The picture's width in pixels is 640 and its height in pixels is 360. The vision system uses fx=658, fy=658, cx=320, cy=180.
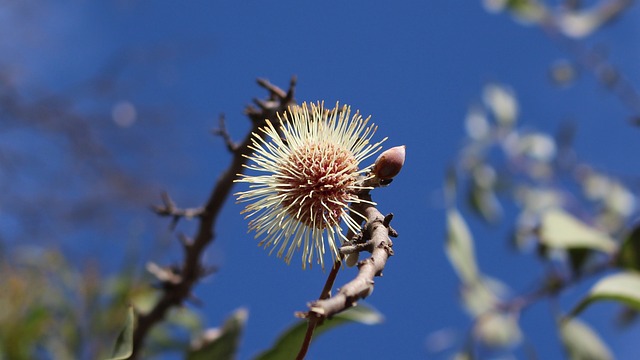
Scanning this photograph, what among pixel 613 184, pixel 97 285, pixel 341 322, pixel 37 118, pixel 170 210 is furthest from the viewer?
pixel 37 118

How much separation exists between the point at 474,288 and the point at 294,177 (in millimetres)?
1569

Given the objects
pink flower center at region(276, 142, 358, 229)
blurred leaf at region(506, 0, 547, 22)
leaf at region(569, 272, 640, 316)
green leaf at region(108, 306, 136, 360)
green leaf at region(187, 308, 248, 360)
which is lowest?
green leaf at region(108, 306, 136, 360)

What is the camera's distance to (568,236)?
1900 mm

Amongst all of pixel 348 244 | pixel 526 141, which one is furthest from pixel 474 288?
pixel 348 244

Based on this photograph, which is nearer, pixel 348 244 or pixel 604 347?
pixel 348 244

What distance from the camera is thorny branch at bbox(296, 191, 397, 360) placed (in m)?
0.51

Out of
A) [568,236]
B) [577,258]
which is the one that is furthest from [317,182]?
[577,258]

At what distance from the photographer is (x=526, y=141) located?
3236mm

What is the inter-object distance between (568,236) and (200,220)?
120 centimetres

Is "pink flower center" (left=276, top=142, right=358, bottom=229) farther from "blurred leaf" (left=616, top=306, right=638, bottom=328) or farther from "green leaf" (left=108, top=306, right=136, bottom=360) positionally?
"blurred leaf" (left=616, top=306, right=638, bottom=328)

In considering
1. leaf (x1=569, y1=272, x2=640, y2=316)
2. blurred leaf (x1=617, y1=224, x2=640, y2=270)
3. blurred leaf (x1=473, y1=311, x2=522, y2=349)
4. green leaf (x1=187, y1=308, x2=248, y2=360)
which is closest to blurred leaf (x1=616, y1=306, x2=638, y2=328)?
blurred leaf (x1=473, y1=311, x2=522, y2=349)

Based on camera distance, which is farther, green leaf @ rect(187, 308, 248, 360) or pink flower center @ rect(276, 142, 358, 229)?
green leaf @ rect(187, 308, 248, 360)

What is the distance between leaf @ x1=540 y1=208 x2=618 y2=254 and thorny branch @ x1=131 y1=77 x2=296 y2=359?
112cm

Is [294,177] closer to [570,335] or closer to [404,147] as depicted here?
[404,147]
